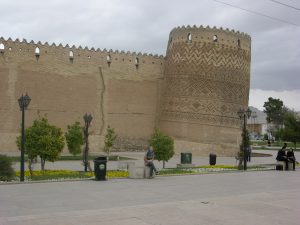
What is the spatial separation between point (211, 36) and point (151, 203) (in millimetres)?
19088

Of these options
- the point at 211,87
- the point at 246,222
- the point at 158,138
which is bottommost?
the point at 246,222

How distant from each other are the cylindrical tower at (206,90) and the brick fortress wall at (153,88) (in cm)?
6

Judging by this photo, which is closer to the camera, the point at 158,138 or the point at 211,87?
the point at 158,138

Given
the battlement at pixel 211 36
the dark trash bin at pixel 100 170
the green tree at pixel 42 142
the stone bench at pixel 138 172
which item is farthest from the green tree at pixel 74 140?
the battlement at pixel 211 36

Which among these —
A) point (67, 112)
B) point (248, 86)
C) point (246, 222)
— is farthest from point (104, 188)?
point (248, 86)

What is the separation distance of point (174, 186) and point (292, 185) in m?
3.43

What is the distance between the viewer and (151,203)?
895 centimetres

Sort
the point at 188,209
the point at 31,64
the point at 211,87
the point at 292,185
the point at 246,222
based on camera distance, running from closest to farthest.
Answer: the point at 246,222
the point at 188,209
the point at 292,185
the point at 31,64
the point at 211,87

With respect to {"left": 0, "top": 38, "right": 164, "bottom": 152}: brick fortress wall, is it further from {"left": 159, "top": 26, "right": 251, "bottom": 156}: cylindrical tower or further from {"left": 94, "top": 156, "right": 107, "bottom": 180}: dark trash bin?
{"left": 94, "top": 156, "right": 107, "bottom": 180}: dark trash bin

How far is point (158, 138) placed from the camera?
1758cm

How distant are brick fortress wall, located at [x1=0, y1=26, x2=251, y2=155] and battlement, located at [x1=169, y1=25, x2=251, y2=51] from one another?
0.06m

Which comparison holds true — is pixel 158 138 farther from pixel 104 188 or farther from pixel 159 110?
pixel 159 110

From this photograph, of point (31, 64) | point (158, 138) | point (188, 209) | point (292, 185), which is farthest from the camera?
point (31, 64)

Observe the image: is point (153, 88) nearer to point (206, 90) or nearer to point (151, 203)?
point (206, 90)
